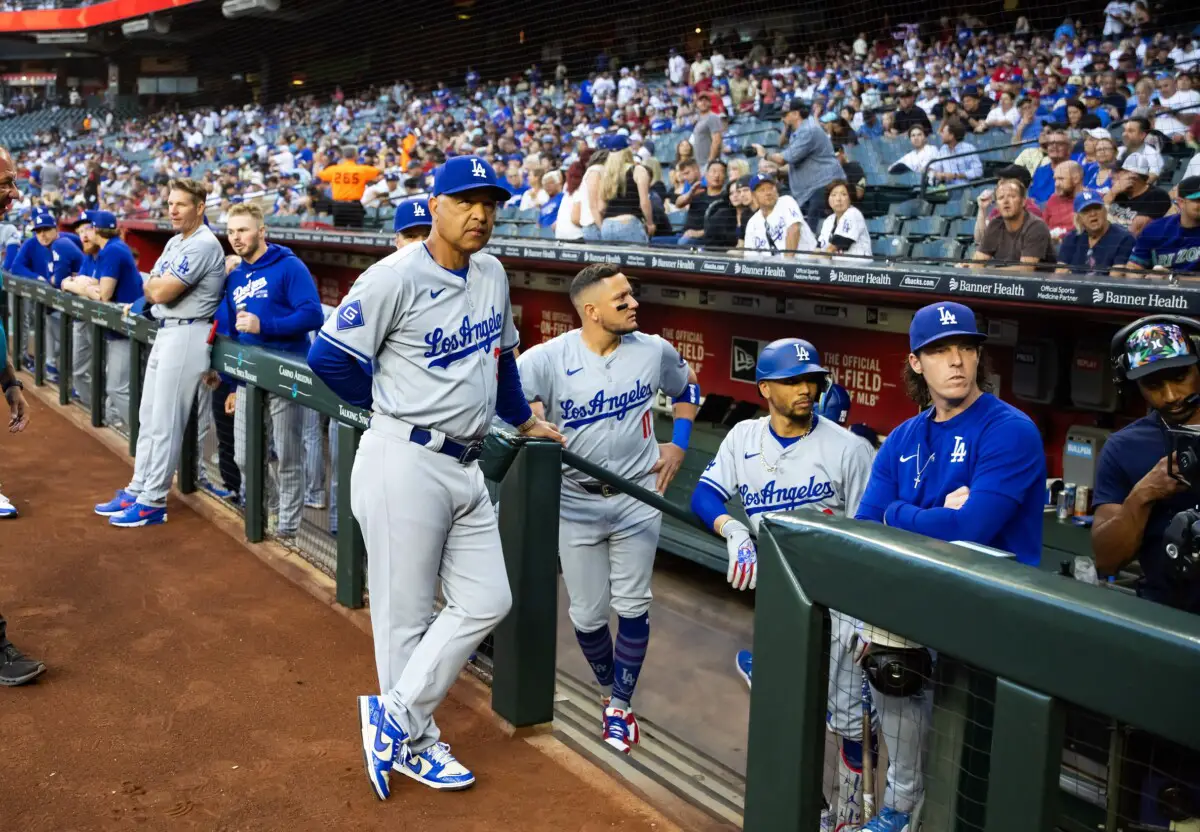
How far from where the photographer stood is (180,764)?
9.68 feet

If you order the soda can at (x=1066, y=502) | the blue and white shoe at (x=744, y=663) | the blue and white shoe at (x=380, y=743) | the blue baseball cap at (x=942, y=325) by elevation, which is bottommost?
the blue and white shoe at (x=744, y=663)

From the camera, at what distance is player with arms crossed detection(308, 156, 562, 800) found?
9.13 ft

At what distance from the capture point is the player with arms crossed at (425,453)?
278 cm

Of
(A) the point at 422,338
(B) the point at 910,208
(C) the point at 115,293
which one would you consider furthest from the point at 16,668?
(B) the point at 910,208

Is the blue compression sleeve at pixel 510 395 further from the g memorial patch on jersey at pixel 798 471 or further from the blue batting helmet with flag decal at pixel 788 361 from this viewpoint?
the blue batting helmet with flag decal at pixel 788 361

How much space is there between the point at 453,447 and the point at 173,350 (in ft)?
10.4

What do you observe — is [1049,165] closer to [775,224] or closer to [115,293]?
[775,224]

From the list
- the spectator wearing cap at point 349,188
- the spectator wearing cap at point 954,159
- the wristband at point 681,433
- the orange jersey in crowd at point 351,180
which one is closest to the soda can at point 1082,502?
the wristband at point 681,433

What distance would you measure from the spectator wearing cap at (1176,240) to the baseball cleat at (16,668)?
15.7 feet

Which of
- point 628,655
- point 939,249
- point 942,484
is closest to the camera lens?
point 942,484

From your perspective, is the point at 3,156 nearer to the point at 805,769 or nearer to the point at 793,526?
the point at 793,526

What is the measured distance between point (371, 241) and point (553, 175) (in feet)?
6.28

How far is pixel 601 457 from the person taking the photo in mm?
4074

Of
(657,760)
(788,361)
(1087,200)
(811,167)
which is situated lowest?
(657,760)
